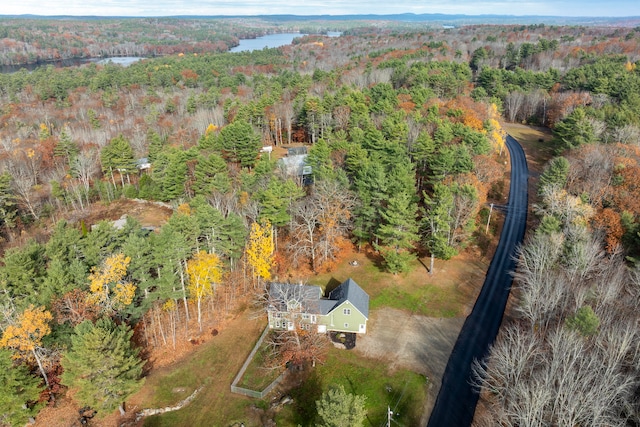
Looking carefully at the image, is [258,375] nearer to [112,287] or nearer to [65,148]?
[112,287]

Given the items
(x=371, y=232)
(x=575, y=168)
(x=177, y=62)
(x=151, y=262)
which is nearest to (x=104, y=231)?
(x=151, y=262)

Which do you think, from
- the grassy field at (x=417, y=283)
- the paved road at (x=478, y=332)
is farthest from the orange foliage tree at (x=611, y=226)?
the grassy field at (x=417, y=283)

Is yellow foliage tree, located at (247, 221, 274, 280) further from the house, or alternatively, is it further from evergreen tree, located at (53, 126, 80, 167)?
evergreen tree, located at (53, 126, 80, 167)

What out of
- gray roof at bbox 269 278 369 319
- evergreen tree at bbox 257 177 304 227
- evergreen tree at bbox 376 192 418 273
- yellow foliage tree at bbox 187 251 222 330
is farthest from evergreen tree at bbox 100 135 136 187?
evergreen tree at bbox 376 192 418 273

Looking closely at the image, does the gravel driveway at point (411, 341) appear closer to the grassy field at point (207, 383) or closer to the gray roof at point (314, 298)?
the gray roof at point (314, 298)

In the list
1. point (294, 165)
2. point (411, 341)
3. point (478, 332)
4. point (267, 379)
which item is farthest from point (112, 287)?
point (294, 165)

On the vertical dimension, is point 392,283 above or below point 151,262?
below

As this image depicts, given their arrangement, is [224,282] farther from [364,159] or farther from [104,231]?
[364,159]
